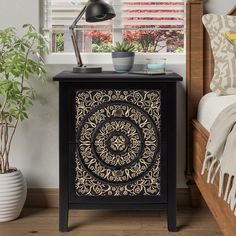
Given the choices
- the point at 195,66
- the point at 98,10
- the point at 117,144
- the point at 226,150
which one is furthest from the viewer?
the point at 195,66

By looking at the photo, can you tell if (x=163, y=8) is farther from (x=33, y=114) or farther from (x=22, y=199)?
(x=22, y=199)

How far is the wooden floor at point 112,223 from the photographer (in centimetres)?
280

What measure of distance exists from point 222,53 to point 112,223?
3.62 ft

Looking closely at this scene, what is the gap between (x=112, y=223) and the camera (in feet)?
9.73

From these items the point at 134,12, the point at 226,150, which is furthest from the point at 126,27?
the point at 226,150

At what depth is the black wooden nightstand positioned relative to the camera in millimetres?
2764

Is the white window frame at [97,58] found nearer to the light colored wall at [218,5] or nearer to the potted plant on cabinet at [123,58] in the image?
the potted plant on cabinet at [123,58]

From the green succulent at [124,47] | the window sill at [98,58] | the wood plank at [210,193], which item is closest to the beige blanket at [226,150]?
the wood plank at [210,193]

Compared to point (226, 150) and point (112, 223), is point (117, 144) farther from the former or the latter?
point (226, 150)

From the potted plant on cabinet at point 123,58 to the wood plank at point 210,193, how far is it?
0.50m

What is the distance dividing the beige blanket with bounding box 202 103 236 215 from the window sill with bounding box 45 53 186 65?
121cm

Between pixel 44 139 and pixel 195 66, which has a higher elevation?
pixel 195 66

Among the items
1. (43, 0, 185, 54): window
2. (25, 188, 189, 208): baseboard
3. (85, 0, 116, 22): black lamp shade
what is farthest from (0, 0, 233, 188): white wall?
(85, 0, 116, 22): black lamp shade

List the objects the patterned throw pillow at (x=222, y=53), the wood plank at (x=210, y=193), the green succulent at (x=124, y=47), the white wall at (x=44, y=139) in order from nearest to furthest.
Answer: the wood plank at (x=210, y=193)
the patterned throw pillow at (x=222, y=53)
the green succulent at (x=124, y=47)
the white wall at (x=44, y=139)
